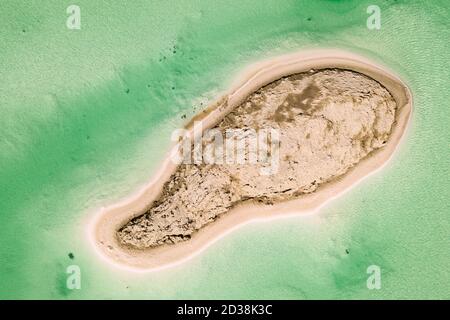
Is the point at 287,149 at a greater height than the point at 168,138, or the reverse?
the point at 168,138

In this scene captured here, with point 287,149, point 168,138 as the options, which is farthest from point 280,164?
point 168,138

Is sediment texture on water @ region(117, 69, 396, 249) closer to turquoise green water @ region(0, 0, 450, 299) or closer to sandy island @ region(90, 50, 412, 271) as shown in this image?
sandy island @ region(90, 50, 412, 271)

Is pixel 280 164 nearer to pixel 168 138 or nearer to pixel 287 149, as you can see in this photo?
pixel 287 149

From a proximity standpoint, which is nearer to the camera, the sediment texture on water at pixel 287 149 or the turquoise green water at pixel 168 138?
the sediment texture on water at pixel 287 149

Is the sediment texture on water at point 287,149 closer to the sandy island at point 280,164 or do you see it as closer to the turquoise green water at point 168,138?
the sandy island at point 280,164

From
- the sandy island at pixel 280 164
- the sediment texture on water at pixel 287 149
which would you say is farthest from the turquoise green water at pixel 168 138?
the sediment texture on water at pixel 287 149

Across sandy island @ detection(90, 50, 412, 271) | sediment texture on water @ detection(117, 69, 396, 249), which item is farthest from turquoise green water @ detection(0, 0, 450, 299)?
sediment texture on water @ detection(117, 69, 396, 249)
